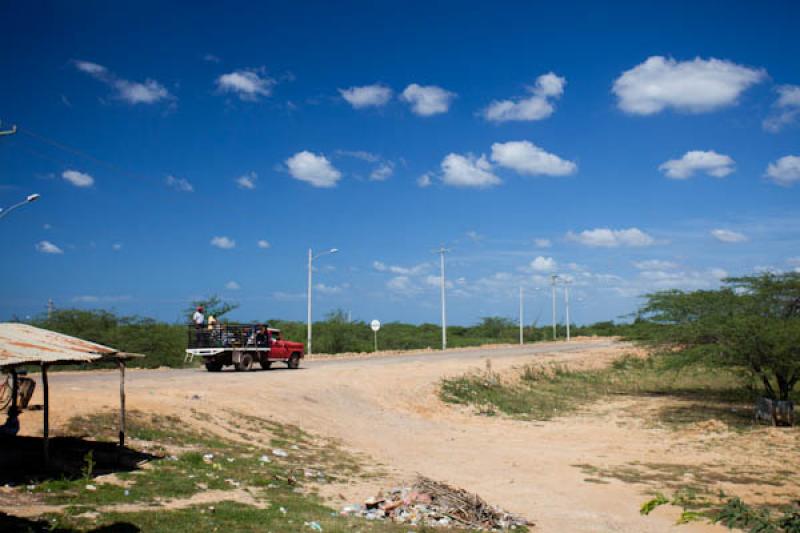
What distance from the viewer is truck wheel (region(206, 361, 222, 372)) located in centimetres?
2944

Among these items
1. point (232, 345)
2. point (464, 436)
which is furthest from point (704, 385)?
point (232, 345)

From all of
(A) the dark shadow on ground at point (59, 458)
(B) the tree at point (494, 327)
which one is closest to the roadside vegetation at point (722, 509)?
(A) the dark shadow on ground at point (59, 458)

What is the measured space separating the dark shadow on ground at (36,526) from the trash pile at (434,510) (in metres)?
3.81

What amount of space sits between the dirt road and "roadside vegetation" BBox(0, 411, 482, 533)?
1.10 metres

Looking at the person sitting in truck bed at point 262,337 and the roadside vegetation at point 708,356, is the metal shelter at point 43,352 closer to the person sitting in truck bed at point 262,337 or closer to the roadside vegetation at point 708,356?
the person sitting in truck bed at point 262,337

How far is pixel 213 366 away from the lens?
2955 cm

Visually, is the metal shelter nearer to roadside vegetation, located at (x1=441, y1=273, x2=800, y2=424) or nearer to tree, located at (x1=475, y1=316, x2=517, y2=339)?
roadside vegetation, located at (x1=441, y1=273, x2=800, y2=424)

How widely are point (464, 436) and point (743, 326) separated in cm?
1118

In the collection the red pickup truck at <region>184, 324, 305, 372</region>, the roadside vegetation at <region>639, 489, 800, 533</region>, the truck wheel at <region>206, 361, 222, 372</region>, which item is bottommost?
the roadside vegetation at <region>639, 489, 800, 533</region>

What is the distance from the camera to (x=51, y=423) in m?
15.0

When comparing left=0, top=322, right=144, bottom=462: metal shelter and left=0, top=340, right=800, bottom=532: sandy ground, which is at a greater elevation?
left=0, top=322, right=144, bottom=462: metal shelter

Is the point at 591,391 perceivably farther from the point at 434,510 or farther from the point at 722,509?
the point at 722,509

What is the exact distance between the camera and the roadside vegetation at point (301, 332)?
3919 centimetres

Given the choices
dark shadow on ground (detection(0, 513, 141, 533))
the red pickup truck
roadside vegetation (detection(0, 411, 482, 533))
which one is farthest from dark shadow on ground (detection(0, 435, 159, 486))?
the red pickup truck
